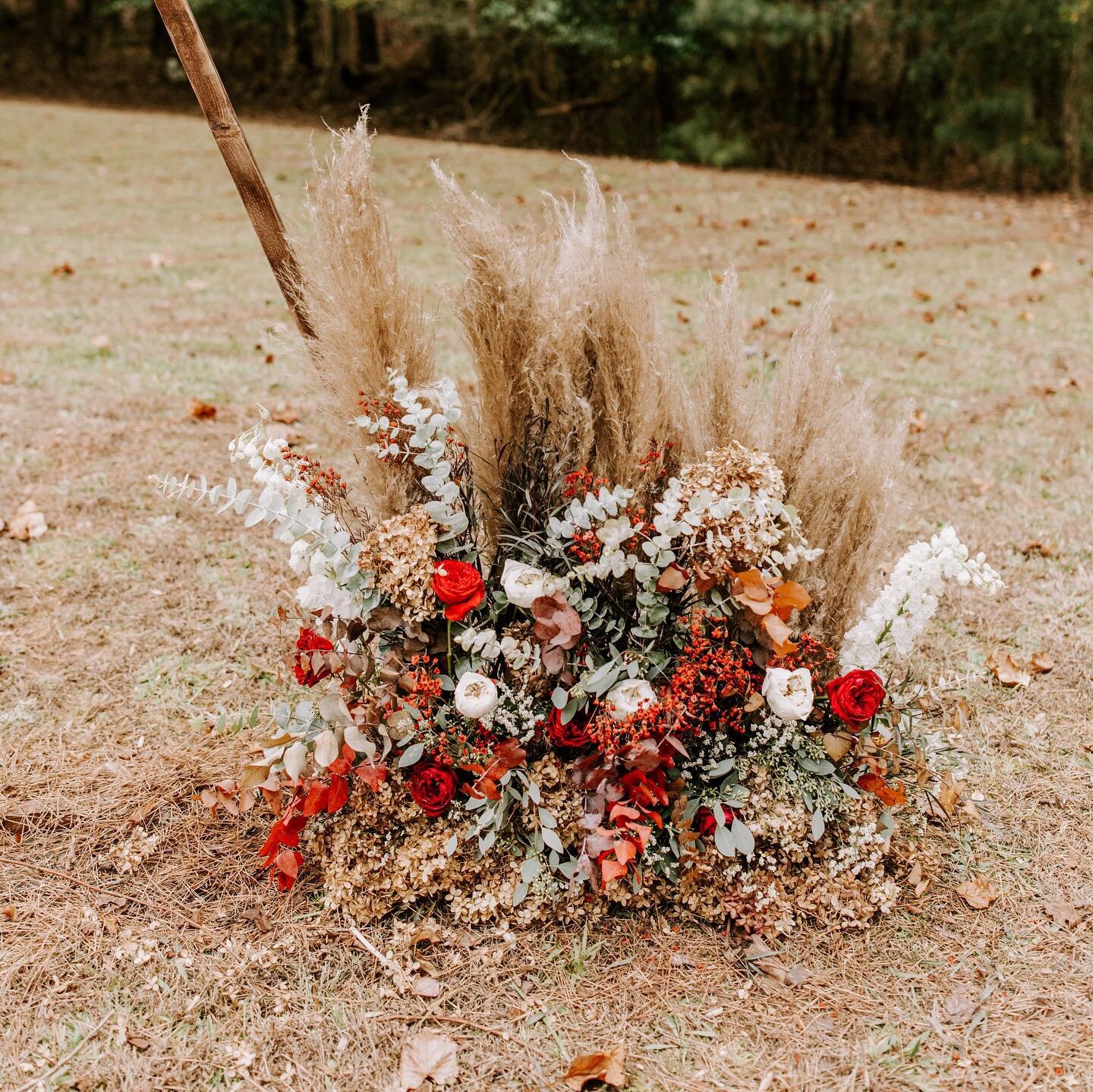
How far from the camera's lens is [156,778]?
8.11 ft

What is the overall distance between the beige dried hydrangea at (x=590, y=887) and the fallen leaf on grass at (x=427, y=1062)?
0.28m

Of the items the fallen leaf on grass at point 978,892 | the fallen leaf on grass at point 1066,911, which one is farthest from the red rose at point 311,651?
the fallen leaf on grass at point 1066,911

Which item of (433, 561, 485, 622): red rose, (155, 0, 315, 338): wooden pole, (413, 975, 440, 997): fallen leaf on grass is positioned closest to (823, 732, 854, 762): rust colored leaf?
(433, 561, 485, 622): red rose

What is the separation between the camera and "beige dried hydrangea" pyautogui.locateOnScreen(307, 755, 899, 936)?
2096 mm

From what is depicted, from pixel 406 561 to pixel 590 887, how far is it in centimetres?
86

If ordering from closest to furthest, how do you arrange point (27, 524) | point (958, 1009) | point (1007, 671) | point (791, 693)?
point (958, 1009) < point (791, 693) < point (1007, 671) < point (27, 524)

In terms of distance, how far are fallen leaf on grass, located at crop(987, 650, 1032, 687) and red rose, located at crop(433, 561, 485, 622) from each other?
5.87 ft

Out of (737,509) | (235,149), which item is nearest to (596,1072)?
(737,509)

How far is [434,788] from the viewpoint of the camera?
209 centimetres

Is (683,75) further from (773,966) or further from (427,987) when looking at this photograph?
(427,987)

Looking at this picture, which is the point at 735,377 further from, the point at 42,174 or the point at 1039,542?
the point at 42,174

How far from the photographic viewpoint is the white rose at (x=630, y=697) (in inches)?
78.7

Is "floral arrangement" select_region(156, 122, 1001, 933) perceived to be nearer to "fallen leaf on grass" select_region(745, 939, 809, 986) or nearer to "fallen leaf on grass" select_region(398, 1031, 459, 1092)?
"fallen leaf on grass" select_region(745, 939, 809, 986)

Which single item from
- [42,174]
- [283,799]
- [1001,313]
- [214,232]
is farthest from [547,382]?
[42,174]
